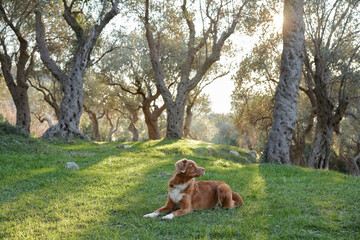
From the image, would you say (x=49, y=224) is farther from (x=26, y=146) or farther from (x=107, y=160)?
(x=26, y=146)

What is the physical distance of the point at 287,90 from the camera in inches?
585

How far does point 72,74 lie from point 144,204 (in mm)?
17117

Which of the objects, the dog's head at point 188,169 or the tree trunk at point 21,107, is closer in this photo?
the dog's head at point 188,169

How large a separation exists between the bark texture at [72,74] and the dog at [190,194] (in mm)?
15890

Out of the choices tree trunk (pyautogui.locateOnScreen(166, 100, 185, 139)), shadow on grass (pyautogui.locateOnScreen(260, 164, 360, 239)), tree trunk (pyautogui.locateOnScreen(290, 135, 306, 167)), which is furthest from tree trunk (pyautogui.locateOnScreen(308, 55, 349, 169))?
shadow on grass (pyautogui.locateOnScreen(260, 164, 360, 239))

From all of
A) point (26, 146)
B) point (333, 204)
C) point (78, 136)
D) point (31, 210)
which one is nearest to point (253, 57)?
point (78, 136)

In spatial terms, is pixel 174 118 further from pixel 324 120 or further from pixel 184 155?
pixel 324 120

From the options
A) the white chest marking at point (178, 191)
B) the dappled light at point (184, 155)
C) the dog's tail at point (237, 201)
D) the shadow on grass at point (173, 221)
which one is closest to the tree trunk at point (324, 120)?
the dappled light at point (184, 155)

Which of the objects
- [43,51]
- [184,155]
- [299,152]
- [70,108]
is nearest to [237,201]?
[184,155]

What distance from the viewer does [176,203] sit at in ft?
20.2

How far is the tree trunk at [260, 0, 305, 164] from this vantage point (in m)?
14.7

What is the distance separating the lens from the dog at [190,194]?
19.5 ft

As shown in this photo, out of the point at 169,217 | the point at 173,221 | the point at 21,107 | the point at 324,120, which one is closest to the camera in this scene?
the point at 173,221

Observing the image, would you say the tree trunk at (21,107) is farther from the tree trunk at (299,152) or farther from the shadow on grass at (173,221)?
the tree trunk at (299,152)
